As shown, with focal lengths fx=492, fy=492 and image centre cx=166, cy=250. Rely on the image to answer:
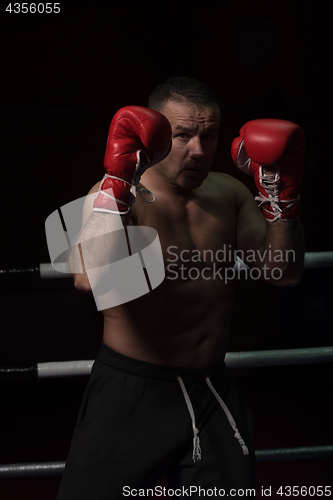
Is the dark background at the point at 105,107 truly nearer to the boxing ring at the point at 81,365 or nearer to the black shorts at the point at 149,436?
the boxing ring at the point at 81,365

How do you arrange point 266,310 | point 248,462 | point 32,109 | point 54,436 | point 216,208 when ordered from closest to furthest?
point 248,462 < point 216,208 < point 54,436 < point 32,109 < point 266,310

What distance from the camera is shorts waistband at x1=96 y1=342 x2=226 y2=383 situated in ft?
3.78

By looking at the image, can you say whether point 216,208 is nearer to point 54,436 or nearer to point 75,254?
point 75,254

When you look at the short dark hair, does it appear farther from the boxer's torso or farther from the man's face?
the boxer's torso

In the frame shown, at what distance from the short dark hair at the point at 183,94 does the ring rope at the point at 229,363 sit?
25.9 inches

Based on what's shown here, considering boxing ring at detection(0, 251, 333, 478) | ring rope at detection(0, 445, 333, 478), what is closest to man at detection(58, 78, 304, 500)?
boxing ring at detection(0, 251, 333, 478)

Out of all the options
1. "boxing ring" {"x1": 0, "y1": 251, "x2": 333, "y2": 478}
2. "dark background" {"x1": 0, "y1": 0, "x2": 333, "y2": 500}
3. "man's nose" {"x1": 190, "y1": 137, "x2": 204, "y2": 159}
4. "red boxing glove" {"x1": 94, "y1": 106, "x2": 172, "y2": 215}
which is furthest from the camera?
"dark background" {"x1": 0, "y1": 0, "x2": 333, "y2": 500}

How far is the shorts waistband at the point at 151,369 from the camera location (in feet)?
3.78

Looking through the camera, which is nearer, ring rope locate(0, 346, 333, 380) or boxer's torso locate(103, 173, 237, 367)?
boxer's torso locate(103, 173, 237, 367)

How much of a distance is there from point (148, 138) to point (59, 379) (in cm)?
242

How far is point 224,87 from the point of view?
317cm

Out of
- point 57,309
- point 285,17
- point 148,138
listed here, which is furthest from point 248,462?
point 285,17
